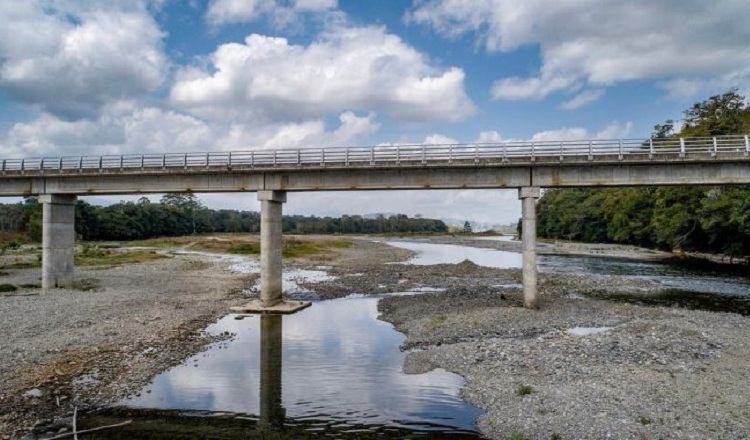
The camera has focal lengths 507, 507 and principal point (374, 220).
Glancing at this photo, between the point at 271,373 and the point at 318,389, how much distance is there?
3.16 m

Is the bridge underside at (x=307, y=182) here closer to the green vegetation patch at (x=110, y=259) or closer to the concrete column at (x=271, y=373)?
the concrete column at (x=271, y=373)

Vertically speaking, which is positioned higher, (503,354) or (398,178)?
(398,178)

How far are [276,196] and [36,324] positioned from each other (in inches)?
658

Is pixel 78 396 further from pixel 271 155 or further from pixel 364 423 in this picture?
pixel 271 155

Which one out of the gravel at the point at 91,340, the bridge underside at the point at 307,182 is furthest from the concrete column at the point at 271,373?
the bridge underside at the point at 307,182

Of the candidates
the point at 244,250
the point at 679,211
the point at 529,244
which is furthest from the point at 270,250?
the point at 244,250

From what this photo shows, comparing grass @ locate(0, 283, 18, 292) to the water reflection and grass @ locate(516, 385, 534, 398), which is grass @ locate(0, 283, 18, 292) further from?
grass @ locate(516, 385, 534, 398)

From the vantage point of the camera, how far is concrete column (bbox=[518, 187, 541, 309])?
33469mm

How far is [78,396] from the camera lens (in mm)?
18125

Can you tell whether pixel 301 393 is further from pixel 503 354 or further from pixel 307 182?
pixel 307 182

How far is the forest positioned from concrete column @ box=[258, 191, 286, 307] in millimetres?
47376

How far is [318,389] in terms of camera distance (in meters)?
19.5

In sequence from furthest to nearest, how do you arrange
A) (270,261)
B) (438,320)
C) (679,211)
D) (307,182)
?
1. (679,211)
2. (307,182)
3. (270,261)
4. (438,320)

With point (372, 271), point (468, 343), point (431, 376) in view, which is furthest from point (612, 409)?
point (372, 271)
